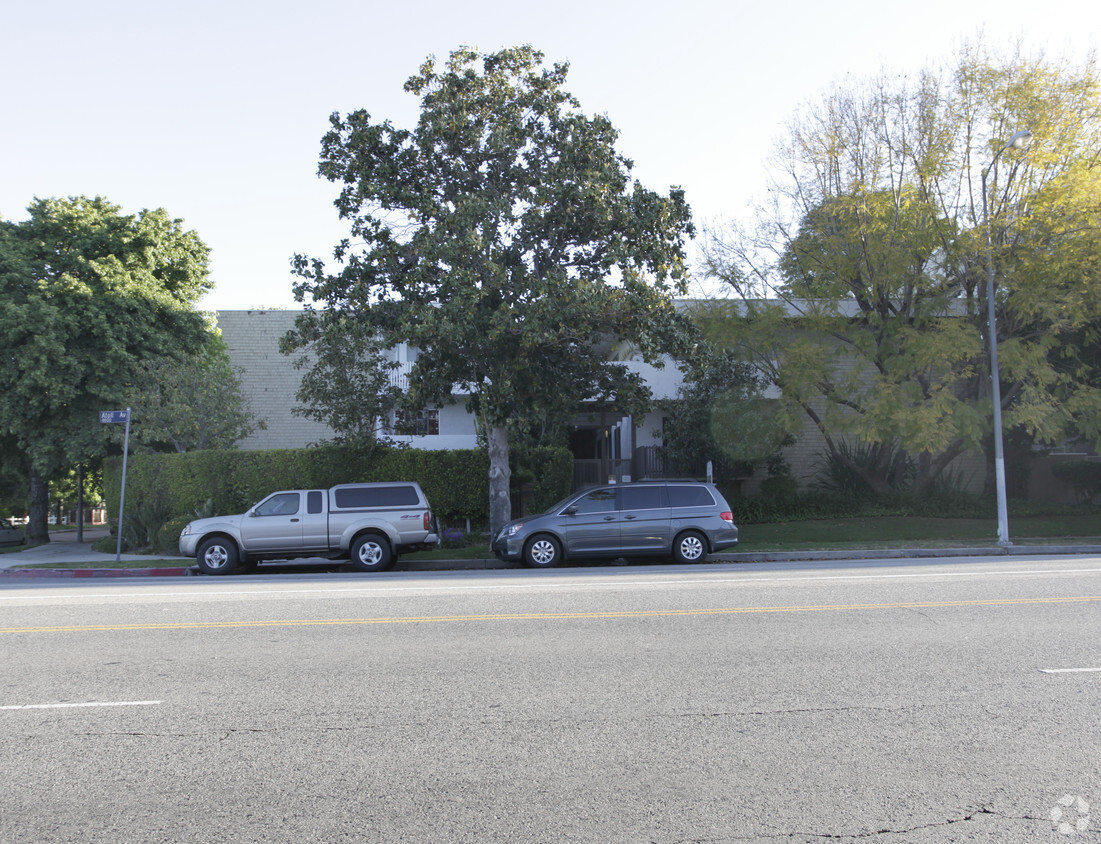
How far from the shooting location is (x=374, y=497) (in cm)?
1709

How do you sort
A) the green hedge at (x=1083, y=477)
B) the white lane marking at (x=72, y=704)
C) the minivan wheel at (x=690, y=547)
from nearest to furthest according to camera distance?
the white lane marking at (x=72, y=704) < the minivan wheel at (x=690, y=547) < the green hedge at (x=1083, y=477)

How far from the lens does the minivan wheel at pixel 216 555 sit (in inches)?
659

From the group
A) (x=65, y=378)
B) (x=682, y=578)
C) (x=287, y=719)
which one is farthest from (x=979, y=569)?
(x=65, y=378)

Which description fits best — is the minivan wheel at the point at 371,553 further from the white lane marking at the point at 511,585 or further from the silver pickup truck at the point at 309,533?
the white lane marking at the point at 511,585

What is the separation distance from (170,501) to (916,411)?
18.6 metres


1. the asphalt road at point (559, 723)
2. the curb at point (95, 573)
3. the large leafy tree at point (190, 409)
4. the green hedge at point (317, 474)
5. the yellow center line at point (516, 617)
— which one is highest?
the large leafy tree at point (190, 409)

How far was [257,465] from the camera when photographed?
22.2 meters

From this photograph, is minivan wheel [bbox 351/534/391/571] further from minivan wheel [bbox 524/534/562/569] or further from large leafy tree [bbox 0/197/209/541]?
large leafy tree [bbox 0/197/209/541]

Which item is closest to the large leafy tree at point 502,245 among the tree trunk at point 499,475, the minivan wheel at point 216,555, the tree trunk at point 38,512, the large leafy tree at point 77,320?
the tree trunk at point 499,475

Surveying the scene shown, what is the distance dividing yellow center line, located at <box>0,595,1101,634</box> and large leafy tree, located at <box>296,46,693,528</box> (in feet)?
27.1

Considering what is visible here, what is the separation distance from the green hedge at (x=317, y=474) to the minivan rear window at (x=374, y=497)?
16.0ft

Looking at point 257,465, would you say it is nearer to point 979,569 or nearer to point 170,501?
point 170,501

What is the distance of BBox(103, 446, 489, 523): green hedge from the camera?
72.8 ft

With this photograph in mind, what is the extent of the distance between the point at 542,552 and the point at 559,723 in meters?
11.2
